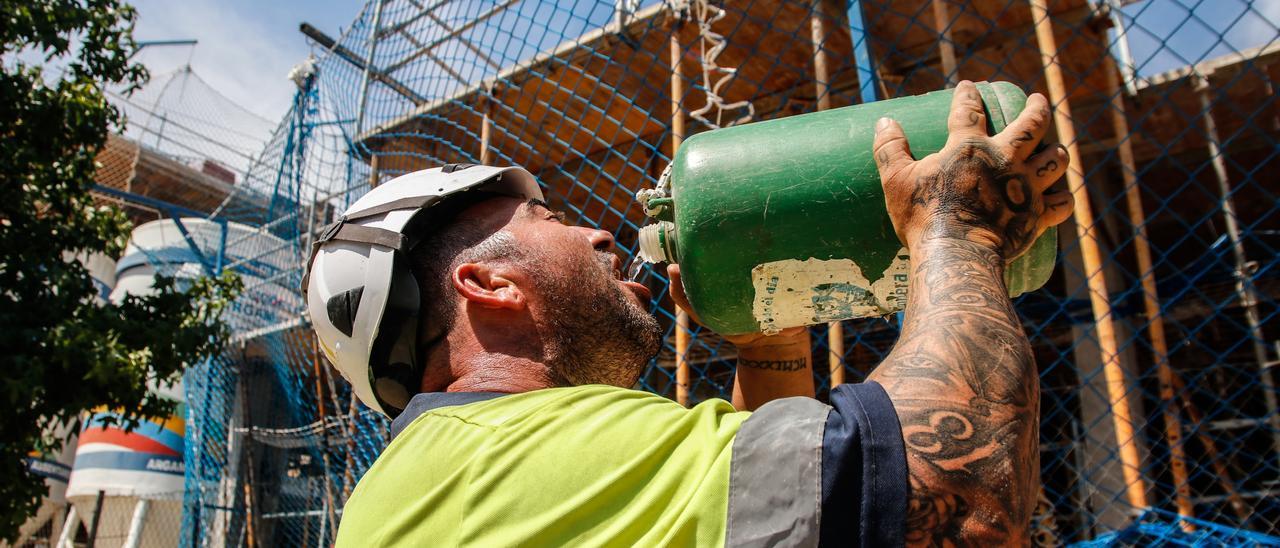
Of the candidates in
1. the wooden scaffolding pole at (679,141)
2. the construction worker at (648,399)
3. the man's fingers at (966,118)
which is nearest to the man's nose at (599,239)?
the construction worker at (648,399)

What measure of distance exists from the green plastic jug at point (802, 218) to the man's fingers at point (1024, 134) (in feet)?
0.46

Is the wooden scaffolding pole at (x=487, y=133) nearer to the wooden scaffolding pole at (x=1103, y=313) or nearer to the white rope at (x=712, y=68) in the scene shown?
the white rope at (x=712, y=68)

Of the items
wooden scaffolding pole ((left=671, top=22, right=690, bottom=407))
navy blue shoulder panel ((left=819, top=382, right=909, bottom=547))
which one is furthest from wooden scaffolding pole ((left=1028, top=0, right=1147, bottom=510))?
navy blue shoulder panel ((left=819, top=382, right=909, bottom=547))

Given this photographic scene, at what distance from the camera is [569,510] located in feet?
3.10

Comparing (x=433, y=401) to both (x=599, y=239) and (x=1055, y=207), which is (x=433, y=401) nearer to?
(x=599, y=239)

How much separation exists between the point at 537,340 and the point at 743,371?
57 centimetres

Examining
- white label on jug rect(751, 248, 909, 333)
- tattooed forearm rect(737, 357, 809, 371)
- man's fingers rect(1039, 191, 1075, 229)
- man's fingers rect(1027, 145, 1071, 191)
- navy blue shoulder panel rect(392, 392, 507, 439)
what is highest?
man's fingers rect(1027, 145, 1071, 191)

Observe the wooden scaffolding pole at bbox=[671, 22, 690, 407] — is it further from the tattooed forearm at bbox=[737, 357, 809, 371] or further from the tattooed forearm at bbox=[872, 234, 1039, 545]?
the tattooed forearm at bbox=[872, 234, 1039, 545]

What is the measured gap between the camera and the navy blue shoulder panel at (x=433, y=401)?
1250mm

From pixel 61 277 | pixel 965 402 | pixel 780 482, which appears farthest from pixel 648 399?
pixel 61 277

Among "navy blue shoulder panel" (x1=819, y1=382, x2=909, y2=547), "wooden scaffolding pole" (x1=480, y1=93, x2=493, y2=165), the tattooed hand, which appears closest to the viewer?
"navy blue shoulder panel" (x1=819, y1=382, x2=909, y2=547)

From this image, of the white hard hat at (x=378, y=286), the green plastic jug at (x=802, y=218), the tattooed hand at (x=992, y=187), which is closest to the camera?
the tattooed hand at (x=992, y=187)

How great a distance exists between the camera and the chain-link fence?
138 inches

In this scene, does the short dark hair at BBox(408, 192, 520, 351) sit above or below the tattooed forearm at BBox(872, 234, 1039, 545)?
above
